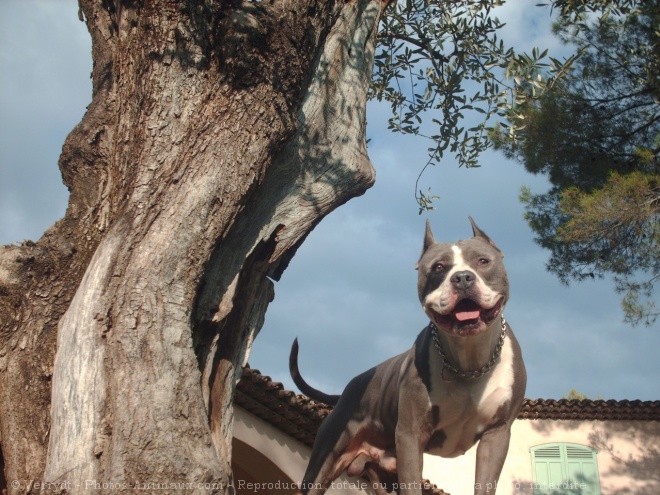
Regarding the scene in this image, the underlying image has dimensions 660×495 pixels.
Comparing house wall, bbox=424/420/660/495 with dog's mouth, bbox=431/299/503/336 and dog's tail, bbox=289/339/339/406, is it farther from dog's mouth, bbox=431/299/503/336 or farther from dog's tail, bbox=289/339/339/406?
dog's mouth, bbox=431/299/503/336

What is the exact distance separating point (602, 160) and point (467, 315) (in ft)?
29.7

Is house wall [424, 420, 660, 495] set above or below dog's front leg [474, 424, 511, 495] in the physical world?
above

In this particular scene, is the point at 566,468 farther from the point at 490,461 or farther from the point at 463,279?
the point at 463,279

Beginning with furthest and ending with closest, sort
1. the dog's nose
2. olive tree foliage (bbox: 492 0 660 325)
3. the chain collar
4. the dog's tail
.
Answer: olive tree foliage (bbox: 492 0 660 325), the dog's tail, the chain collar, the dog's nose

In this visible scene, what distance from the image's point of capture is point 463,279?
4492 millimetres

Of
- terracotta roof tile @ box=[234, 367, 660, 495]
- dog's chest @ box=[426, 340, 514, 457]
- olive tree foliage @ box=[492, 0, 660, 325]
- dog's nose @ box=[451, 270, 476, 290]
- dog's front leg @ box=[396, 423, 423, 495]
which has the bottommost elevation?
dog's front leg @ box=[396, 423, 423, 495]

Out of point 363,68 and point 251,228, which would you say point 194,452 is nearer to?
point 251,228

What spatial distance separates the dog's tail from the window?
31.5ft

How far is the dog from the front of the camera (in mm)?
4555

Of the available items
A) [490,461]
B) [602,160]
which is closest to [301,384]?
[490,461]

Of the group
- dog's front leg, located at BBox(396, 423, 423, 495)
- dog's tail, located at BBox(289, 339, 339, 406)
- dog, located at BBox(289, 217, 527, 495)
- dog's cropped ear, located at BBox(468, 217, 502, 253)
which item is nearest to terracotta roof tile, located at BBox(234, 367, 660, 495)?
dog's tail, located at BBox(289, 339, 339, 406)

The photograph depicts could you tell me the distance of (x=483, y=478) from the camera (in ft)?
15.4

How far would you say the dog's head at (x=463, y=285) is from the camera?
177 inches

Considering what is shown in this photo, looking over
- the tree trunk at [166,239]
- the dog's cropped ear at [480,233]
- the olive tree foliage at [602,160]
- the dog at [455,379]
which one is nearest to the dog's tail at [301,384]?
the dog at [455,379]
